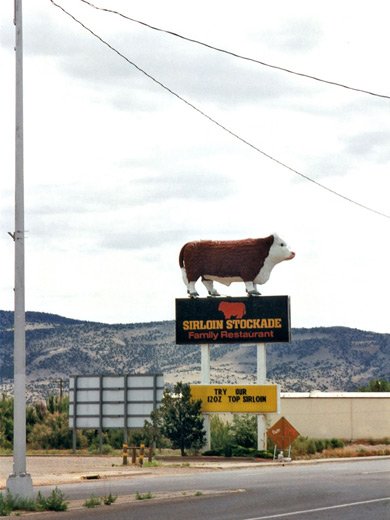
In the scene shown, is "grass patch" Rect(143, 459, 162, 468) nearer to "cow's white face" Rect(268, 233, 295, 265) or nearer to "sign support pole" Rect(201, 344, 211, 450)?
"sign support pole" Rect(201, 344, 211, 450)

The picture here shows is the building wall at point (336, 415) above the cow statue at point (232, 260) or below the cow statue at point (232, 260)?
below

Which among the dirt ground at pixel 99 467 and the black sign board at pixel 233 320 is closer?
the dirt ground at pixel 99 467

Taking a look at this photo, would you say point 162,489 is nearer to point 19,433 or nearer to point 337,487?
point 337,487

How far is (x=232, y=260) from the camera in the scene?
1939 inches

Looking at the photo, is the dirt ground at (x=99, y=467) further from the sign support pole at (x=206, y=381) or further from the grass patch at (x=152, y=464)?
the sign support pole at (x=206, y=381)

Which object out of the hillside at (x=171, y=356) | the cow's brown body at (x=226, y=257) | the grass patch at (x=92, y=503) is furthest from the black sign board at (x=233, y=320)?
the hillside at (x=171, y=356)

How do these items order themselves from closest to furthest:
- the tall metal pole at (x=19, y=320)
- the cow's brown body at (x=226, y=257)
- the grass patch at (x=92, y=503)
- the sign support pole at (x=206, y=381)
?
1. the tall metal pole at (x=19, y=320)
2. the grass patch at (x=92, y=503)
3. the cow's brown body at (x=226, y=257)
4. the sign support pole at (x=206, y=381)

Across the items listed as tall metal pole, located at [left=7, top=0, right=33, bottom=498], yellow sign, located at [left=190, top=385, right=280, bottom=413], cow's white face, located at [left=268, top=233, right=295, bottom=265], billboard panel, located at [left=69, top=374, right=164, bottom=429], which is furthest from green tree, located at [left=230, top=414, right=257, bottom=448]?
tall metal pole, located at [left=7, top=0, right=33, bottom=498]

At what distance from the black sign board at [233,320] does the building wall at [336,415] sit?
20187 millimetres

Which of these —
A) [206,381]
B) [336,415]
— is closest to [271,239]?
[206,381]

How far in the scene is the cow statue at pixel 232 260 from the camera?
4859 cm

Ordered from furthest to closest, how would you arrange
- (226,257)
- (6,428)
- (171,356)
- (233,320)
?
(171,356) → (6,428) → (226,257) → (233,320)

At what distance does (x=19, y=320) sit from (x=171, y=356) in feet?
491

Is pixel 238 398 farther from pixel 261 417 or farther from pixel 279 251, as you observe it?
pixel 279 251
